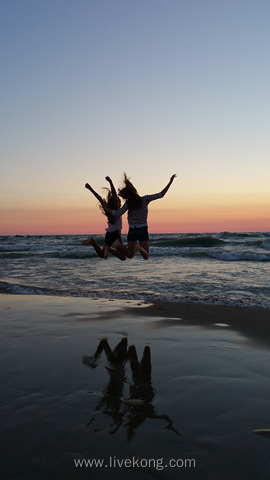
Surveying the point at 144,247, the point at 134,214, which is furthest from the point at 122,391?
the point at 134,214

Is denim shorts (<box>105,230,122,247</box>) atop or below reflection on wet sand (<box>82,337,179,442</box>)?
atop

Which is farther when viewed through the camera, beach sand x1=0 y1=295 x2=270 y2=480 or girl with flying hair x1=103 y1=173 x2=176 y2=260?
girl with flying hair x1=103 y1=173 x2=176 y2=260

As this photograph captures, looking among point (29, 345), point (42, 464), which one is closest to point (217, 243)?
point (29, 345)

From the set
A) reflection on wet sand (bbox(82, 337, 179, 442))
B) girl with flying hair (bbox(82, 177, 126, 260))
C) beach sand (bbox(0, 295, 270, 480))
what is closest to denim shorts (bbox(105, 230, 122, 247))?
girl with flying hair (bbox(82, 177, 126, 260))

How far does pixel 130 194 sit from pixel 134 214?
1.87 feet

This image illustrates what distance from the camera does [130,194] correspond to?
8227 millimetres

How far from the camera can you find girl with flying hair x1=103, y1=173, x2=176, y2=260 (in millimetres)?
8242

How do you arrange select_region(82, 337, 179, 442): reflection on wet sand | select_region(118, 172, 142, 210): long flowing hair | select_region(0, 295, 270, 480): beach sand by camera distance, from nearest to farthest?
select_region(0, 295, 270, 480): beach sand
select_region(82, 337, 179, 442): reflection on wet sand
select_region(118, 172, 142, 210): long flowing hair

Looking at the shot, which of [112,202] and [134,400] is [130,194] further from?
[134,400]

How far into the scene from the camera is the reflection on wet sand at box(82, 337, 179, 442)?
9.81ft

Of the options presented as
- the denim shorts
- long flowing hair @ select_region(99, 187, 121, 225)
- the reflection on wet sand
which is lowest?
the reflection on wet sand

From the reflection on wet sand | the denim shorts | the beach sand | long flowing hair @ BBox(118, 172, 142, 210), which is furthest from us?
the denim shorts

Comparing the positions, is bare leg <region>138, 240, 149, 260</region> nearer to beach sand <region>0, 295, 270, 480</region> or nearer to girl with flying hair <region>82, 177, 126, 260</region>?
girl with flying hair <region>82, 177, 126, 260</region>

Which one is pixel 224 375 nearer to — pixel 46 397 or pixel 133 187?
pixel 46 397
